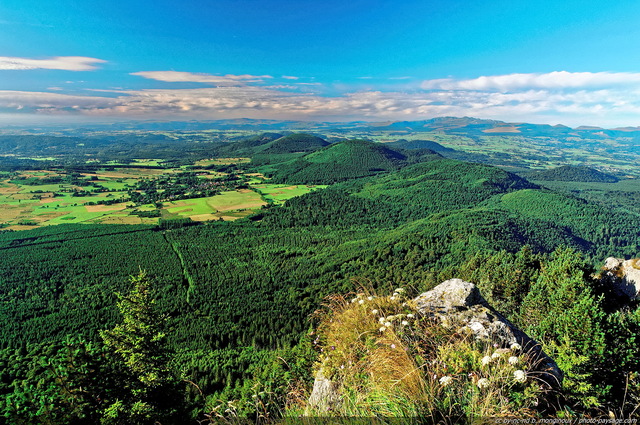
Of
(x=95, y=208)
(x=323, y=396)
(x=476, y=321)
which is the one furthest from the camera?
(x=95, y=208)

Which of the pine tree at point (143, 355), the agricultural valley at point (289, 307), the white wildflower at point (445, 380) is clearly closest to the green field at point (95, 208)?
the agricultural valley at point (289, 307)

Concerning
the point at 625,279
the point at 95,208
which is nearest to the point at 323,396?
the point at 625,279

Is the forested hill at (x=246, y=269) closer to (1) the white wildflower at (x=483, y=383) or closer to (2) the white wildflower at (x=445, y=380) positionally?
(2) the white wildflower at (x=445, y=380)

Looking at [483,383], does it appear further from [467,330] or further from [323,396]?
[323,396]

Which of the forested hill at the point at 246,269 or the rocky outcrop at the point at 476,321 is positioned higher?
the rocky outcrop at the point at 476,321

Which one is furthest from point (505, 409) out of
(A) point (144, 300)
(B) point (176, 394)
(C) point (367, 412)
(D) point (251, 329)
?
(D) point (251, 329)

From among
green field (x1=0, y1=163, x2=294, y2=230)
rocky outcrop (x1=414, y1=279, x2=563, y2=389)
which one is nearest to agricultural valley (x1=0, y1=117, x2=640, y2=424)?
rocky outcrop (x1=414, y1=279, x2=563, y2=389)
